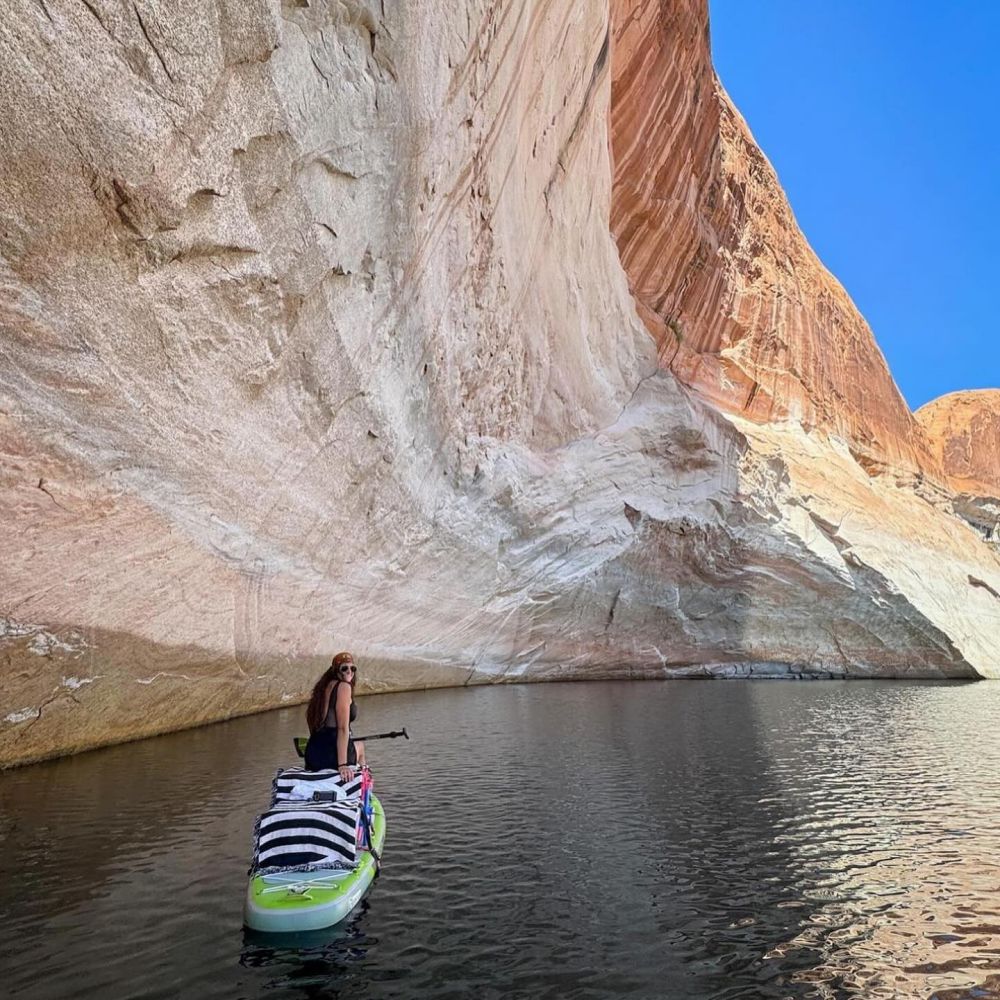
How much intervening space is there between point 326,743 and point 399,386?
10.7 metres

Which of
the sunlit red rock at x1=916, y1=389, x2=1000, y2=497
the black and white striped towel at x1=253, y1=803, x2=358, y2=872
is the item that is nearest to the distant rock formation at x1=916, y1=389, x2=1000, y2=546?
the sunlit red rock at x1=916, y1=389, x2=1000, y2=497

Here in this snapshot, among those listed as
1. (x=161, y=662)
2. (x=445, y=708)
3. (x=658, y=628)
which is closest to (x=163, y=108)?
(x=161, y=662)

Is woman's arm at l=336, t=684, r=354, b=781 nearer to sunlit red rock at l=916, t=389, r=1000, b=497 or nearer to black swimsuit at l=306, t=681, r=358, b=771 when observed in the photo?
black swimsuit at l=306, t=681, r=358, b=771

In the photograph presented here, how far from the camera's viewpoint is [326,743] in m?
6.19

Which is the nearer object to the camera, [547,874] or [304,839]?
[304,839]

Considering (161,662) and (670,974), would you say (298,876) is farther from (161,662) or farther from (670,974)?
(161,662)

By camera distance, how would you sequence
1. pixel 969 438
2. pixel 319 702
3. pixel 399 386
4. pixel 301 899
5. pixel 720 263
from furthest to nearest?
1. pixel 969 438
2. pixel 720 263
3. pixel 399 386
4. pixel 319 702
5. pixel 301 899

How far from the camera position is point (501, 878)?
6.18m

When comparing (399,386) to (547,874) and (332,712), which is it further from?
(547,874)

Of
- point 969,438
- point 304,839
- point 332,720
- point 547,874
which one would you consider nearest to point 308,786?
point 304,839

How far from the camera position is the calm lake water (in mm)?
4516

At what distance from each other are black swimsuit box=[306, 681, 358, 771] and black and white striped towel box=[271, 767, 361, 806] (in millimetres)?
301

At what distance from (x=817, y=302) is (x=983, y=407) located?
90.9 feet

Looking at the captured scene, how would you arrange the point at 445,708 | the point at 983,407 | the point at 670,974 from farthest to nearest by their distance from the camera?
the point at 983,407
the point at 445,708
the point at 670,974
